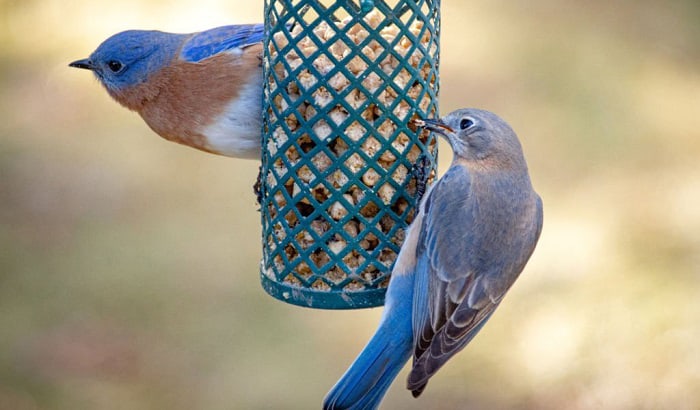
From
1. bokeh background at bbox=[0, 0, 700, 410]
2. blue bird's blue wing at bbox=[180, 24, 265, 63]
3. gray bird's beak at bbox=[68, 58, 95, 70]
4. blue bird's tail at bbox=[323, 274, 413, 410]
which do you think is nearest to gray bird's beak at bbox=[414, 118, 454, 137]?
blue bird's tail at bbox=[323, 274, 413, 410]

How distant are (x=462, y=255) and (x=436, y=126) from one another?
1.61 feet

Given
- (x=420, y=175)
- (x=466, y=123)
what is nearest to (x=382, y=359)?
(x=420, y=175)

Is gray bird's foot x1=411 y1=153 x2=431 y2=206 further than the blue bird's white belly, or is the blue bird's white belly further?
the blue bird's white belly

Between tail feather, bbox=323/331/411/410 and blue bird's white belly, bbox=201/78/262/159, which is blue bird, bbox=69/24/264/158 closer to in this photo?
blue bird's white belly, bbox=201/78/262/159

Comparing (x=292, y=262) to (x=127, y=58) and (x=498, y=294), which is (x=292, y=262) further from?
(x=127, y=58)

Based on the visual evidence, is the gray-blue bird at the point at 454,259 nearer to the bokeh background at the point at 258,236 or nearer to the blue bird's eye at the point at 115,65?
the blue bird's eye at the point at 115,65

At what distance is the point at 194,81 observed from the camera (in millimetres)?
4832

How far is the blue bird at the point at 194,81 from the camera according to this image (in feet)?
15.6

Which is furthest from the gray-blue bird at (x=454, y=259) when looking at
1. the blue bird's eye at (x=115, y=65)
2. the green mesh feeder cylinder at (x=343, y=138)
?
the blue bird's eye at (x=115, y=65)

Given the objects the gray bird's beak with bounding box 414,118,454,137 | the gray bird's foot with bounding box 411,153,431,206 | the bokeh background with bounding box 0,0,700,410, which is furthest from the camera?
the bokeh background with bounding box 0,0,700,410

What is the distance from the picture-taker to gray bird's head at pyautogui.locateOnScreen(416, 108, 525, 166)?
4367 millimetres

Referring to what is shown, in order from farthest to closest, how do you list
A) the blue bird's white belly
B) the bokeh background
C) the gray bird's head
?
the bokeh background → the blue bird's white belly → the gray bird's head

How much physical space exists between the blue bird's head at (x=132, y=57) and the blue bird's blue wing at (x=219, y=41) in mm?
61

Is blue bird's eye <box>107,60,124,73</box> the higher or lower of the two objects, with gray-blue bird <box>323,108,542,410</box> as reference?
higher
